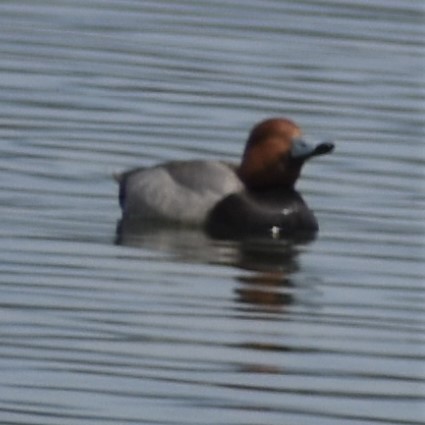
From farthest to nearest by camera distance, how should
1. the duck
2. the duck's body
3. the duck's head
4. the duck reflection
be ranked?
1. the duck's head
2. the duck's body
3. the duck
4. the duck reflection

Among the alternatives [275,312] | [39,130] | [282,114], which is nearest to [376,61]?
[282,114]

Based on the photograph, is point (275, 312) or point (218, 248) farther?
point (218, 248)

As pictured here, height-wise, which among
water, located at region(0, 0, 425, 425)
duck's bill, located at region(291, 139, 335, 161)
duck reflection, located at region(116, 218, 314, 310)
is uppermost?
duck's bill, located at region(291, 139, 335, 161)

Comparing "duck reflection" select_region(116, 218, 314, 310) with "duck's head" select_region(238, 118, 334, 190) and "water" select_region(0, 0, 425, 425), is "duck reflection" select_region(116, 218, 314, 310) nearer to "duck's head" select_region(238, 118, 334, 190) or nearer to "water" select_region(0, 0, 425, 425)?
"water" select_region(0, 0, 425, 425)

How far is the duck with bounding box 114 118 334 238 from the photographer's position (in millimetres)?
16547

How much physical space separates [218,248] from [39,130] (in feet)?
8.62

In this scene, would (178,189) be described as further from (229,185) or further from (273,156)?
(273,156)

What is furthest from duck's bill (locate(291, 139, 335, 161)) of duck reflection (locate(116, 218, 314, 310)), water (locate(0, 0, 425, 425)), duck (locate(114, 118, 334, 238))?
duck reflection (locate(116, 218, 314, 310))

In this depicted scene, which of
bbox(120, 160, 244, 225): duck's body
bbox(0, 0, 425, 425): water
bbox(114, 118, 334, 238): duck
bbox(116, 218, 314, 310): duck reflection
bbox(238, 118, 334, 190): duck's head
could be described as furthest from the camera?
bbox(238, 118, 334, 190): duck's head

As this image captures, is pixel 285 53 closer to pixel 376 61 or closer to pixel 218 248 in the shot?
pixel 376 61

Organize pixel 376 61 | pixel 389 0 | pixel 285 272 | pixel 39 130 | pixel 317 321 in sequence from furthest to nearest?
pixel 389 0
pixel 376 61
pixel 39 130
pixel 285 272
pixel 317 321

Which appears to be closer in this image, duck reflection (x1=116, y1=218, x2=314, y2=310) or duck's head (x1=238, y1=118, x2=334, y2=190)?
duck reflection (x1=116, y1=218, x2=314, y2=310)

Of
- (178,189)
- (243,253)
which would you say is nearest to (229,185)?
(178,189)

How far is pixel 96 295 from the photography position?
44.3 ft
